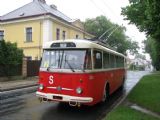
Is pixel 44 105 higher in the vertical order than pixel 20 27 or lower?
lower

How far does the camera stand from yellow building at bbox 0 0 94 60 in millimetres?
42500

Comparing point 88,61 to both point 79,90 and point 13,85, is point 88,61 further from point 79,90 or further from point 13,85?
point 13,85

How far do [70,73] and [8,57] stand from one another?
17.3 metres

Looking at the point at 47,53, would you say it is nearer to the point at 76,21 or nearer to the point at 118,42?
the point at 76,21

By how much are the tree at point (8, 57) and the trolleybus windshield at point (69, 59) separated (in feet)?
52.1

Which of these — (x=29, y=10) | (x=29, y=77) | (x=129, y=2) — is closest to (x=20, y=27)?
(x=29, y=10)

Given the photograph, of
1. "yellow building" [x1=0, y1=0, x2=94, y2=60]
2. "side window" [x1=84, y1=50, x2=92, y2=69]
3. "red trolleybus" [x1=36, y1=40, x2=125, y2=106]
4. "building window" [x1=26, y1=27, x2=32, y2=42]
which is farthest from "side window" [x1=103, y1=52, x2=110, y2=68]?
"building window" [x1=26, y1=27, x2=32, y2=42]

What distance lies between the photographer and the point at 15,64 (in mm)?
29141

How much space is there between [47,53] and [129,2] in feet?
71.5

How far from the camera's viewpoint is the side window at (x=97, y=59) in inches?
492

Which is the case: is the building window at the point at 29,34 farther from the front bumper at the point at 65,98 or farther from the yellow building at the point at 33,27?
the front bumper at the point at 65,98

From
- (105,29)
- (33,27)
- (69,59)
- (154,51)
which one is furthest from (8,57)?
(105,29)

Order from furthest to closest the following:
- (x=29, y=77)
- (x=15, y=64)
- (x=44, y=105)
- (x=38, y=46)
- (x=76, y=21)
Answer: (x=76, y=21)
(x=38, y=46)
(x=29, y=77)
(x=15, y=64)
(x=44, y=105)

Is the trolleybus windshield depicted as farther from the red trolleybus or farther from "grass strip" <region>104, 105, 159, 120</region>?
"grass strip" <region>104, 105, 159, 120</region>
